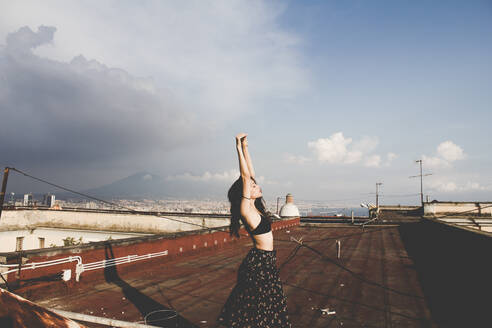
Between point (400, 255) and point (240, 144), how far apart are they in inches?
463

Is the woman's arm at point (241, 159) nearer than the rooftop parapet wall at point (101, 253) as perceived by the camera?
Yes

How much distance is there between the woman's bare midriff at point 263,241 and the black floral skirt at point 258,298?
0.06 m

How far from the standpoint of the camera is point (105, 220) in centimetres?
3142

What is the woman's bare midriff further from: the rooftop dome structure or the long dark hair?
the rooftop dome structure

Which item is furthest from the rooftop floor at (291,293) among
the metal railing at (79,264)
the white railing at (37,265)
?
the white railing at (37,265)

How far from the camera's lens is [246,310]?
3.63m

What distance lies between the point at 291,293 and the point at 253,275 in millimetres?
3792

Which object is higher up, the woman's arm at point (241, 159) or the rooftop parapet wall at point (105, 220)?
the woman's arm at point (241, 159)

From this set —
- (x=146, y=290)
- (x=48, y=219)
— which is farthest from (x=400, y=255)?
(x=48, y=219)

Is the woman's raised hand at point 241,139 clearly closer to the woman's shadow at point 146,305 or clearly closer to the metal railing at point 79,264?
the woman's shadow at point 146,305

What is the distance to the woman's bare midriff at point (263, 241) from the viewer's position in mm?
3635

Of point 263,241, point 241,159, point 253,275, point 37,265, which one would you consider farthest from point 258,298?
point 37,265

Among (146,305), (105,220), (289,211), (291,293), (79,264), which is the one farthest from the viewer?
(105,220)

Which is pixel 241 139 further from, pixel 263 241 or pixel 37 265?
pixel 37 265
